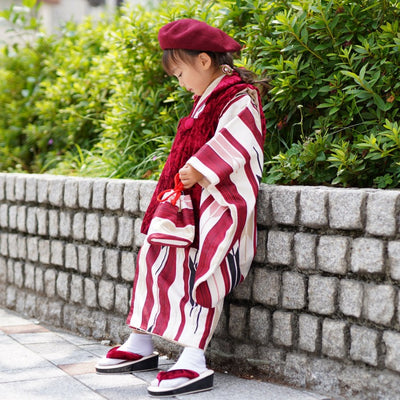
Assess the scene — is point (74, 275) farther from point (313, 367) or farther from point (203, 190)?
point (313, 367)

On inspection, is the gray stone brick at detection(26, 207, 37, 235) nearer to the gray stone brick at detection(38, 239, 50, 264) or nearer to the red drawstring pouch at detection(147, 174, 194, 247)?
the gray stone brick at detection(38, 239, 50, 264)

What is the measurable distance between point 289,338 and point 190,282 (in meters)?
0.50

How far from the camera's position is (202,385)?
3041 mm

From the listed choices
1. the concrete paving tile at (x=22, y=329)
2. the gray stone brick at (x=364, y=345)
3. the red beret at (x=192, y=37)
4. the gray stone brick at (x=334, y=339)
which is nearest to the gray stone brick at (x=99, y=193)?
the concrete paving tile at (x=22, y=329)

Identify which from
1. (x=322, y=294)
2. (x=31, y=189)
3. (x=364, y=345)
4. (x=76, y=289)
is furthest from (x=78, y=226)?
(x=364, y=345)

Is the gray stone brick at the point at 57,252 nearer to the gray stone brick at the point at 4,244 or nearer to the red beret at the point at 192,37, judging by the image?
the gray stone brick at the point at 4,244

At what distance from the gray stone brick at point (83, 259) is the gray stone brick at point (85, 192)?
25cm

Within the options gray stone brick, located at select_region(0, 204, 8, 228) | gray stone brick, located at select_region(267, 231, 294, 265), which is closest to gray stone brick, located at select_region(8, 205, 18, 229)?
gray stone brick, located at select_region(0, 204, 8, 228)

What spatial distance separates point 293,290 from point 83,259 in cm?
159

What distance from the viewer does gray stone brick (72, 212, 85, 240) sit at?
4238mm

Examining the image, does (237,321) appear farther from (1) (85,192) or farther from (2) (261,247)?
(1) (85,192)

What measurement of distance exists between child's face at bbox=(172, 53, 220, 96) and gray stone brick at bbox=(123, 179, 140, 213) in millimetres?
761

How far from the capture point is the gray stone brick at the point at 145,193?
12.2 feet

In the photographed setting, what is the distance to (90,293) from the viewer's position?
420cm
